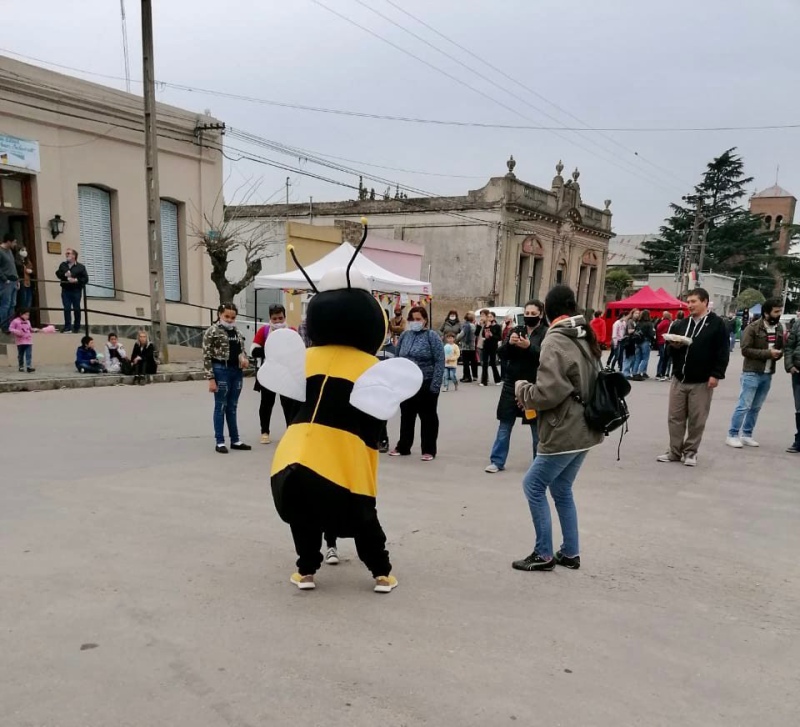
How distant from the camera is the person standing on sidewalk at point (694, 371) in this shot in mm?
6145

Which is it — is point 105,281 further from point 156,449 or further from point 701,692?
point 701,692

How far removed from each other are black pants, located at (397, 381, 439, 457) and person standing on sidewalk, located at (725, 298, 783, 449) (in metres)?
3.65

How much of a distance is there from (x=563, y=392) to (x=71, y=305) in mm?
12553

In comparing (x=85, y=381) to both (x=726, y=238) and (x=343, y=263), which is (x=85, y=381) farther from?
(x=726, y=238)

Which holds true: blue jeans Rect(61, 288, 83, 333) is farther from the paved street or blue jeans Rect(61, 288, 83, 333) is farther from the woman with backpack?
the woman with backpack

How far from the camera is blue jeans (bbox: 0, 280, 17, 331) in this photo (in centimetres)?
1142

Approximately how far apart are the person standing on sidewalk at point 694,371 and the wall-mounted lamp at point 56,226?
12.6 metres

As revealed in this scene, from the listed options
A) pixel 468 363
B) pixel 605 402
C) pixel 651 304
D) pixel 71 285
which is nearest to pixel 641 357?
pixel 468 363

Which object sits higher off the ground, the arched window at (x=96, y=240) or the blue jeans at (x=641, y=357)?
the arched window at (x=96, y=240)

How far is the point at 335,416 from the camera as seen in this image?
10.4ft

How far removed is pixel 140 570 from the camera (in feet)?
11.7

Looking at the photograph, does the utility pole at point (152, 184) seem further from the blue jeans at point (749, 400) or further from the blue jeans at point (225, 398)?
the blue jeans at point (749, 400)

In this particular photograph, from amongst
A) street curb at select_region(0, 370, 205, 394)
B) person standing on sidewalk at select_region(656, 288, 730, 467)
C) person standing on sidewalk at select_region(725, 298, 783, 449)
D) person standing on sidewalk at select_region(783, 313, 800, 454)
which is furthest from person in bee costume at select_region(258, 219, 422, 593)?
street curb at select_region(0, 370, 205, 394)

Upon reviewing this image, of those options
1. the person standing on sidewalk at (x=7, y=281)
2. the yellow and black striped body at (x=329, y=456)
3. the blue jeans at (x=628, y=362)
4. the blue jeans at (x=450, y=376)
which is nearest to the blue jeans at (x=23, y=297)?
the person standing on sidewalk at (x=7, y=281)
